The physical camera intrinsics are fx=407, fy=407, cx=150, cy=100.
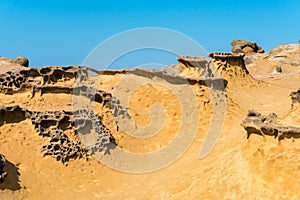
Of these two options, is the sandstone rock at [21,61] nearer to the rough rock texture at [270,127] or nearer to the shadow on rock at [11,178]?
the shadow on rock at [11,178]

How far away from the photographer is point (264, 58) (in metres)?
36.0

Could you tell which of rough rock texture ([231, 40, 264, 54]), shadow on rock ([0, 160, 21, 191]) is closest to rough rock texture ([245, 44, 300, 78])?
rough rock texture ([231, 40, 264, 54])

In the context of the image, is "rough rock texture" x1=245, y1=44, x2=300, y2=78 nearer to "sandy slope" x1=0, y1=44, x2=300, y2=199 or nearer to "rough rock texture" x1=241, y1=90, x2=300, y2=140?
"sandy slope" x1=0, y1=44, x2=300, y2=199

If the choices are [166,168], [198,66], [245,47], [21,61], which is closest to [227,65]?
[198,66]

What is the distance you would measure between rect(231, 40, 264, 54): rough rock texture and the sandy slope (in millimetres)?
22376

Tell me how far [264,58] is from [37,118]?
2713 centimetres

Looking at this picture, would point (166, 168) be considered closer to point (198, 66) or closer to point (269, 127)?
point (269, 127)

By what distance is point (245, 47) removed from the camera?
4084cm

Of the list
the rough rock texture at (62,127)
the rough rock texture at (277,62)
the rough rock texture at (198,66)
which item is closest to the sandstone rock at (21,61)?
the rough rock texture at (198,66)

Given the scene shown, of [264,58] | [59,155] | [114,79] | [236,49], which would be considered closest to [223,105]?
[114,79]

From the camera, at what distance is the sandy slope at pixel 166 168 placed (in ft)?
28.8

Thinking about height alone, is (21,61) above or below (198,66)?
above

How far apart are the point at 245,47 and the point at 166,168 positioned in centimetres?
3029

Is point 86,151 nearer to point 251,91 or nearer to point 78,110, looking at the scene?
point 78,110
